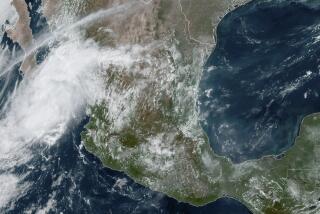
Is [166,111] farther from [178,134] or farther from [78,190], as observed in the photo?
[78,190]

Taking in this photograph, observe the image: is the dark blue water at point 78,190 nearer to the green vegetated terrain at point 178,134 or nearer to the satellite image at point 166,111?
the satellite image at point 166,111

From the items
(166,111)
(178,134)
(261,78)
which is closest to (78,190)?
(178,134)

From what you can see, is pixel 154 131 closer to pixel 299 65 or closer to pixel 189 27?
pixel 189 27

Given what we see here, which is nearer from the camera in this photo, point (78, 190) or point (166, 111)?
point (78, 190)

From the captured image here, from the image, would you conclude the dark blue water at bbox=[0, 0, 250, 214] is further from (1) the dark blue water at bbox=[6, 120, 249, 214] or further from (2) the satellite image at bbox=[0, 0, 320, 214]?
(2) the satellite image at bbox=[0, 0, 320, 214]

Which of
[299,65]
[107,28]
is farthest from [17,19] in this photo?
[299,65]

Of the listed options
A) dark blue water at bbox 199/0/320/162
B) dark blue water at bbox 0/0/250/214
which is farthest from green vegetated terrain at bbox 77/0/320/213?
dark blue water at bbox 199/0/320/162

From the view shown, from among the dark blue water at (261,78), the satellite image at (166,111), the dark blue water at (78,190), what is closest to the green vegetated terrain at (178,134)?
the satellite image at (166,111)
